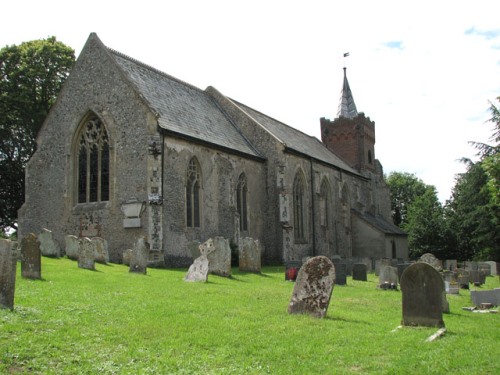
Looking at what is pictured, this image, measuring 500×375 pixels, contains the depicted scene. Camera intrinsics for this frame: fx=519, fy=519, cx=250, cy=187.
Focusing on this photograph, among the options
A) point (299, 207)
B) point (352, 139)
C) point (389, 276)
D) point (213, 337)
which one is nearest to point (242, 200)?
point (299, 207)

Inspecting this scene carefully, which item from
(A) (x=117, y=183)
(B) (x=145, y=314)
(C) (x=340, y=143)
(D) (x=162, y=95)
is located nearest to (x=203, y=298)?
(B) (x=145, y=314)

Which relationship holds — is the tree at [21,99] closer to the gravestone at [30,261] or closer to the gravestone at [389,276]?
the gravestone at [30,261]

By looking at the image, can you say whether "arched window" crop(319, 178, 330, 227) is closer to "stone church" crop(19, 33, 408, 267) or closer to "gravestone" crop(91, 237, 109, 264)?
"stone church" crop(19, 33, 408, 267)

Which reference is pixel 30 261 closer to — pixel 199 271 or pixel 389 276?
pixel 199 271

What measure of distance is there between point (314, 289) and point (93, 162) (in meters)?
15.2

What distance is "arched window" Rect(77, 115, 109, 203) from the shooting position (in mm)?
21828

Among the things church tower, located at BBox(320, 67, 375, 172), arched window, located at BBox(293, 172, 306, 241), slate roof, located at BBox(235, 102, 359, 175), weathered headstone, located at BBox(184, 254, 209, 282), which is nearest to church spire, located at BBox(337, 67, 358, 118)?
church tower, located at BBox(320, 67, 375, 172)

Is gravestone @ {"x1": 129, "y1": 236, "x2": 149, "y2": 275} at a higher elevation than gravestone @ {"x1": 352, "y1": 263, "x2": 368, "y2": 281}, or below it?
higher

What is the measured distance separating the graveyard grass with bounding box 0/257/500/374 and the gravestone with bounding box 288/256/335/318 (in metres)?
0.28

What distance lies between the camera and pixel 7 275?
8.22m

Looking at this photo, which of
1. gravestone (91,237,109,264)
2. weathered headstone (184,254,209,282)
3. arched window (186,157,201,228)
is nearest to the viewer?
weathered headstone (184,254,209,282)

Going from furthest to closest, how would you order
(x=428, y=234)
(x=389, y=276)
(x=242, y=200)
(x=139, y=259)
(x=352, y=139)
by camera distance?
(x=352, y=139)
(x=428, y=234)
(x=242, y=200)
(x=389, y=276)
(x=139, y=259)

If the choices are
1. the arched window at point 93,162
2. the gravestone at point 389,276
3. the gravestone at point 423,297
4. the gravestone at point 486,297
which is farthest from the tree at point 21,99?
the gravestone at point 423,297

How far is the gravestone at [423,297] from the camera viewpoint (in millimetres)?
8859
